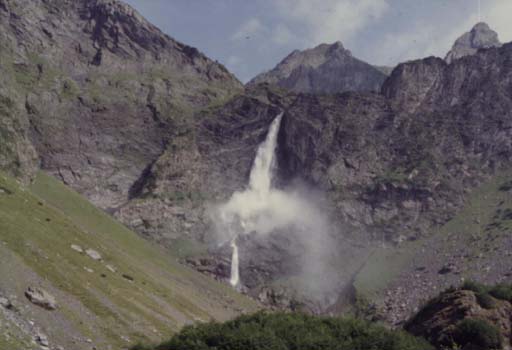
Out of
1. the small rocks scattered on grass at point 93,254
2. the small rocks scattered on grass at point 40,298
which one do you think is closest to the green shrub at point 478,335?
the small rocks scattered on grass at point 40,298

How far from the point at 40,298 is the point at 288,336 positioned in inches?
947

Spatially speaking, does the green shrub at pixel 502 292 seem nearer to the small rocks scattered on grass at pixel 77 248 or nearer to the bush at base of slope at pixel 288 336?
the bush at base of slope at pixel 288 336

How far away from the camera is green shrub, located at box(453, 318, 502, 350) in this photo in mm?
48719

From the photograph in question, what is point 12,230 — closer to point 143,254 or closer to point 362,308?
point 143,254

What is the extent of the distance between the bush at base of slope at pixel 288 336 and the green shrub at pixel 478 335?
10.5 feet

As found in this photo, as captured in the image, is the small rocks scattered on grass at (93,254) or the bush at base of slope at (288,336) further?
the small rocks scattered on grass at (93,254)

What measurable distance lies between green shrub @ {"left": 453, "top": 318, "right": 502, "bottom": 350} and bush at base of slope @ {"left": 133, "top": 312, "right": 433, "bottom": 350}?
319 centimetres

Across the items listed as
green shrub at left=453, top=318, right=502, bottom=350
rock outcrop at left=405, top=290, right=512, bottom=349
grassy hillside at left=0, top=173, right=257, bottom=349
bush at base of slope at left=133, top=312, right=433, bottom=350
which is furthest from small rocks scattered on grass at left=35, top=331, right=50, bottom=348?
green shrub at left=453, top=318, right=502, bottom=350

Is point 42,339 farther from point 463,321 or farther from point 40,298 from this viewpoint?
point 463,321

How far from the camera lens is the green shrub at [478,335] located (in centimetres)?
4872

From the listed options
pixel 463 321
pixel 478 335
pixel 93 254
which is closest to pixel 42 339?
pixel 463 321

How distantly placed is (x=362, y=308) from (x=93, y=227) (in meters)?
92.1

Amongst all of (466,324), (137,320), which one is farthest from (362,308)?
(466,324)

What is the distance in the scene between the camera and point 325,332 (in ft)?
183
